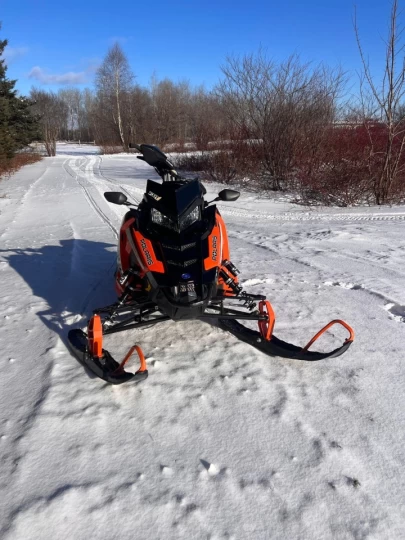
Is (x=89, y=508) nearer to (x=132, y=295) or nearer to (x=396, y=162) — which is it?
(x=132, y=295)

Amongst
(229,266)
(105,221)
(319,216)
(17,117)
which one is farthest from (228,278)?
(17,117)

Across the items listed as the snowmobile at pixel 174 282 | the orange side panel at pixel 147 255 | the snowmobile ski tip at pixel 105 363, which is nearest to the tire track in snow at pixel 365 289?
the snowmobile at pixel 174 282

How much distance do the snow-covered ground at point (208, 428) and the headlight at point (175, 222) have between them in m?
0.86

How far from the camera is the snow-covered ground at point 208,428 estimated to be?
5.61 feet

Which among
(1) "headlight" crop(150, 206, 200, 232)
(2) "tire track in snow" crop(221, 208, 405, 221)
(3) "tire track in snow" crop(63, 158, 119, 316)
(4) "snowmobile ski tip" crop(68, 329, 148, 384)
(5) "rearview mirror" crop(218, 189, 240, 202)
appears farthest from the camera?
(2) "tire track in snow" crop(221, 208, 405, 221)

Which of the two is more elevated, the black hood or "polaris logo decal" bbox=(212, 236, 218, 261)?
the black hood

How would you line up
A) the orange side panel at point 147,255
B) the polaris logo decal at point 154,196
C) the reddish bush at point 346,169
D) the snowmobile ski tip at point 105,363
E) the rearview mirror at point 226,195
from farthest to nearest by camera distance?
the reddish bush at point 346,169 → the rearview mirror at point 226,195 → the polaris logo decal at point 154,196 → the orange side panel at point 147,255 → the snowmobile ski tip at point 105,363

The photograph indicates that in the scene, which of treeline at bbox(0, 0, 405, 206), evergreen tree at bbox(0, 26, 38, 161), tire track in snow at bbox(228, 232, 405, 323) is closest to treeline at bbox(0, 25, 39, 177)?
evergreen tree at bbox(0, 26, 38, 161)

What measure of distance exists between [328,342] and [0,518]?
233 cm

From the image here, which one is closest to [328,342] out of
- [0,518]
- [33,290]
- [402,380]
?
[402,380]

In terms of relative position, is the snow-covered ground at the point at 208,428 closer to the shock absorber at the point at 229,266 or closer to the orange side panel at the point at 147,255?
the shock absorber at the point at 229,266

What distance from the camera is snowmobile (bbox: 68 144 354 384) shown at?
8.83 feet

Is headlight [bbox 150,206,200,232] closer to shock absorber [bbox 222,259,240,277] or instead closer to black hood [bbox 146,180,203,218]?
black hood [bbox 146,180,203,218]

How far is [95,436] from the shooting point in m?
2.15
